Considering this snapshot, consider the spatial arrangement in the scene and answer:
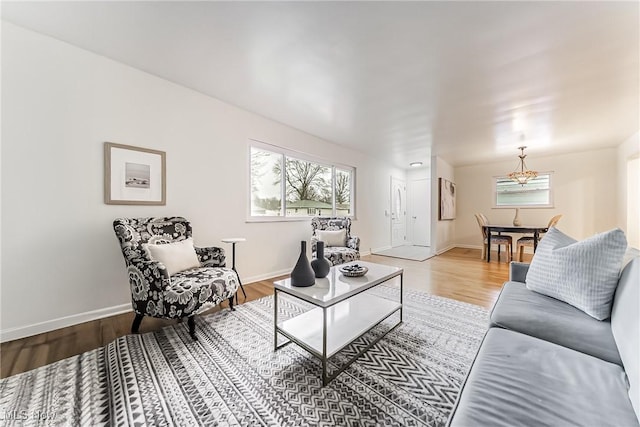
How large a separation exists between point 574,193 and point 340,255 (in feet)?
18.9

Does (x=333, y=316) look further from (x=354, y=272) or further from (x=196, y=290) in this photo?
(x=196, y=290)

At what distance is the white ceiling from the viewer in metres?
1.63

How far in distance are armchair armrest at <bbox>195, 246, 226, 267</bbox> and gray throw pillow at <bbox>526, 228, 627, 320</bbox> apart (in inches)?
99.1

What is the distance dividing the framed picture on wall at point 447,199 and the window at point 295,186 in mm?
2154

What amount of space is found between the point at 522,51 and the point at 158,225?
354cm

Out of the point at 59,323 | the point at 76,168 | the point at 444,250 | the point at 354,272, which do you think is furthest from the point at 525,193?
the point at 59,323

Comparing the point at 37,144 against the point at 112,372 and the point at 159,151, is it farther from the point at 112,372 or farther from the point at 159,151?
the point at 112,372

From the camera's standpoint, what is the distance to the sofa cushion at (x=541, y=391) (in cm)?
68

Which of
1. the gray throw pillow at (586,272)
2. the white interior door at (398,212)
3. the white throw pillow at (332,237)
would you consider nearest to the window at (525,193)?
the white interior door at (398,212)

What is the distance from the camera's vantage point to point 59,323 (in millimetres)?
1979

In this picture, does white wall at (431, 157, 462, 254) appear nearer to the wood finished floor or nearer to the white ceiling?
the wood finished floor

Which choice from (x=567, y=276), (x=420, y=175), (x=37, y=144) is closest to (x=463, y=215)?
(x=420, y=175)

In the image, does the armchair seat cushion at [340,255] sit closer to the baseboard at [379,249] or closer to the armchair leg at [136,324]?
the armchair leg at [136,324]

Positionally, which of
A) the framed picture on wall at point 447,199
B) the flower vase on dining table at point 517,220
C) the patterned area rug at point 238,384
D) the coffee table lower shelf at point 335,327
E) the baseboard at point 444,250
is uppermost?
the framed picture on wall at point 447,199
